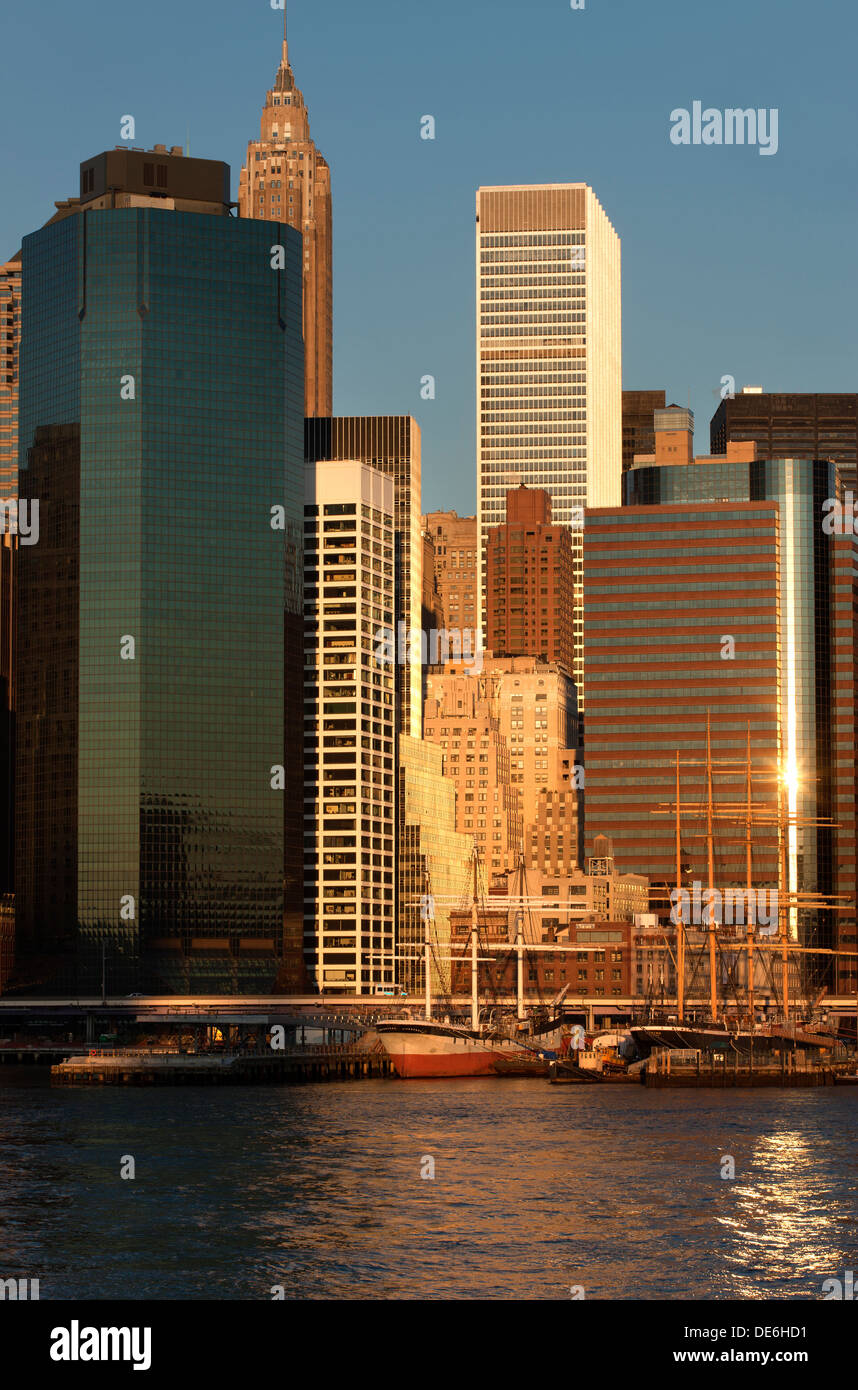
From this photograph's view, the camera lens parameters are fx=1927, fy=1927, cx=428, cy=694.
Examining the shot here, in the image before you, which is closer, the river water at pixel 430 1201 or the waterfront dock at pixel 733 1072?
the river water at pixel 430 1201

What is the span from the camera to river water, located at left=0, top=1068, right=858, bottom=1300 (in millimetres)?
64688

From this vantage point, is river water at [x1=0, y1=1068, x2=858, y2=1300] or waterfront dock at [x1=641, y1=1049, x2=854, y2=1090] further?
waterfront dock at [x1=641, y1=1049, x2=854, y2=1090]

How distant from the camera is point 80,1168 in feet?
333

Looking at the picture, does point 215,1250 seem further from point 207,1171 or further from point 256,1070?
point 256,1070

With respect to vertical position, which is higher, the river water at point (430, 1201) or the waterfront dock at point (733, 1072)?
the river water at point (430, 1201)

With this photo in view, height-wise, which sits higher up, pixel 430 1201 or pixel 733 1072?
pixel 430 1201

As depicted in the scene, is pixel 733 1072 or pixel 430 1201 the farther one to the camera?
pixel 733 1072

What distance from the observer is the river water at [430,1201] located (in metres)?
64.7

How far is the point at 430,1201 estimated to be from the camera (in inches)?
3374

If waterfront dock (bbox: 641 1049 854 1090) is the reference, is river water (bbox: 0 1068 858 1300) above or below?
above

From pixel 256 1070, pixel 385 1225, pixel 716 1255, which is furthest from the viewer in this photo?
pixel 256 1070
